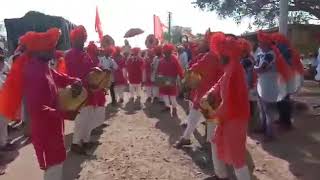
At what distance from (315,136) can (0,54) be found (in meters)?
6.26

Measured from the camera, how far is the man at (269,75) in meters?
8.77

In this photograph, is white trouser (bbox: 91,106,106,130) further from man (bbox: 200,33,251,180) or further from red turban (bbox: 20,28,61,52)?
man (bbox: 200,33,251,180)

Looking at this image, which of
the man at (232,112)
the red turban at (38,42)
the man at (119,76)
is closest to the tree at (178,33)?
the man at (119,76)

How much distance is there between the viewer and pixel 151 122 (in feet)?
39.2

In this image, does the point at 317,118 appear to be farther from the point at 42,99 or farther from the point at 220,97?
the point at 42,99

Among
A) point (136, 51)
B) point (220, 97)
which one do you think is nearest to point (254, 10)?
point (136, 51)

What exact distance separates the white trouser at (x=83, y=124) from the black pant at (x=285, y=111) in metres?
4.06

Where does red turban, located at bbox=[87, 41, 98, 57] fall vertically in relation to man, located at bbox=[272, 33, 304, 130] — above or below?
above

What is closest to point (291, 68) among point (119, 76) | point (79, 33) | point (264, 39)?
point (264, 39)

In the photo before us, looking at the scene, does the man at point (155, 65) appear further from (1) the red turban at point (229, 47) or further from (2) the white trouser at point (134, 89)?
(1) the red turban at point (229, 47)

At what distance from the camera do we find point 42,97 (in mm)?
5285

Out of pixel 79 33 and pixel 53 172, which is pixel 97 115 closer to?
pixel 79 33

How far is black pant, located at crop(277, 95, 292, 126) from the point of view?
407 inches

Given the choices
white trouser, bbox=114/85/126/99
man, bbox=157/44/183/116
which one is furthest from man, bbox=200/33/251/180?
white trouser, bbox=114/85/126/99
